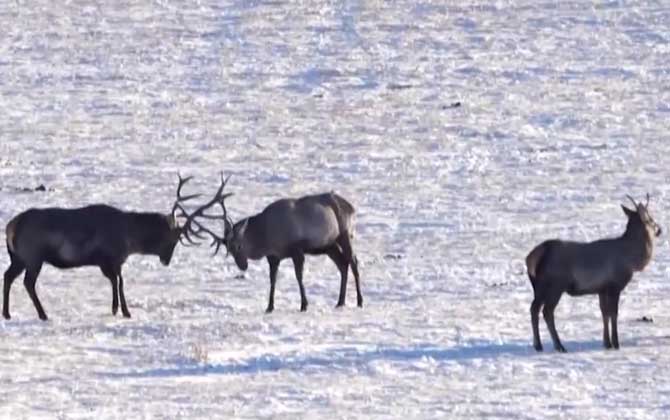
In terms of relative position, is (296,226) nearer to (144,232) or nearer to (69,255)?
(144,232)

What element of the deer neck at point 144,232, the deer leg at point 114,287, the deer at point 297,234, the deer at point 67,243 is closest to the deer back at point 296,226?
the deer at point 297,234

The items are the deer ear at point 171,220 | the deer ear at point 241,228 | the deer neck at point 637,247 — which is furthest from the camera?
the deer ear at point 241,228

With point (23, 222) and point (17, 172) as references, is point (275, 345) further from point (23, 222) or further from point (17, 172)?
point (17, 172)

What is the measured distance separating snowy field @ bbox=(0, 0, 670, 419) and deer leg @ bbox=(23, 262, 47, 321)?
0.63 feet

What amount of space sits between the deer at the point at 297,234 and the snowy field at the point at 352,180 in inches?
17.4

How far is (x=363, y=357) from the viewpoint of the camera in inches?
608

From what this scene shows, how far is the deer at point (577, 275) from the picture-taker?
15977 mm

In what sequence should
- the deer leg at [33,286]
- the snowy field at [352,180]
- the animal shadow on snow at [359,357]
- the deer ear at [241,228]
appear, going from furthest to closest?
the deer ear at [241,228] < the deer leg at [33,286] < the animal shadow on snow at [359,357] < the snowy field at [352,180]

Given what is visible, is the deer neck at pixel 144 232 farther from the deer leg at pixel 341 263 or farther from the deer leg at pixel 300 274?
the deer leg at pixel 341 263

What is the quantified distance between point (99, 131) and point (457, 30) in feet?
43.7

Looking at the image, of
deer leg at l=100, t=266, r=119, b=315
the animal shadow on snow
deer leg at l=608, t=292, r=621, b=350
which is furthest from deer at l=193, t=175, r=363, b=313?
deer leg at l=608, t=292, r=621, b=350

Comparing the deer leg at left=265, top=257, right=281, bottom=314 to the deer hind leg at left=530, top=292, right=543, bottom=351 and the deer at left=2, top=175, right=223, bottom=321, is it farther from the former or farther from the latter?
the deer hind leg at left=530, top=292, right=543, bottom=351

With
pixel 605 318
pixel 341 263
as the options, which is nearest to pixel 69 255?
pixel 341 263

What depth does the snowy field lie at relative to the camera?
14.3 metres
